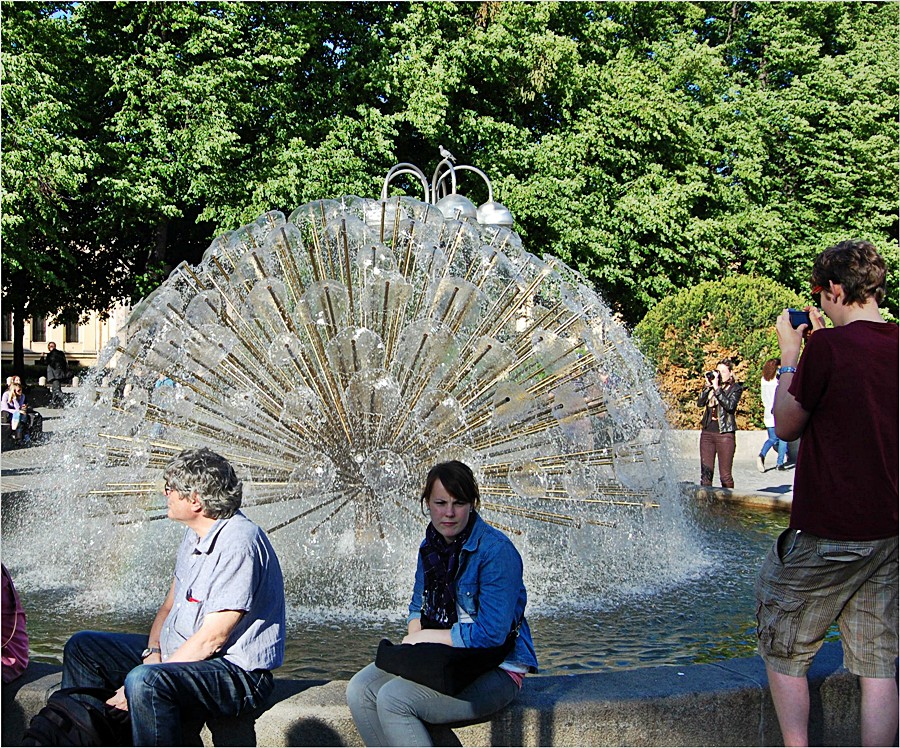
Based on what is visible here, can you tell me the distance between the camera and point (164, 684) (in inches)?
118

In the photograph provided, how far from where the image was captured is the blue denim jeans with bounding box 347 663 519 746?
10.1 ft

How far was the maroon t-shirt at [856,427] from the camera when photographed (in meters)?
3.02

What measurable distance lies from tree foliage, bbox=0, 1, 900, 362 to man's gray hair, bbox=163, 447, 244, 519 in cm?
1548

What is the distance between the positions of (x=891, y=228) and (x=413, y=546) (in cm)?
2260

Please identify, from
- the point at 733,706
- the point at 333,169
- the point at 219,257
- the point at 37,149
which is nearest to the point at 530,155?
the point at 333,169

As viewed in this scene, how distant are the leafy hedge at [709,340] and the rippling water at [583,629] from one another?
10085 mm

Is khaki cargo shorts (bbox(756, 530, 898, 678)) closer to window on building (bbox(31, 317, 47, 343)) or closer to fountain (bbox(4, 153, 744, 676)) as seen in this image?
fountain (bbox(4, 153, 744, 676))

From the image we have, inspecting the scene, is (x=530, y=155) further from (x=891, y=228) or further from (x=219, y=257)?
(x=219, y=257)

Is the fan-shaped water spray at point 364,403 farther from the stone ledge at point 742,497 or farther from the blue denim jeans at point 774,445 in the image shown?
the blue denim jeans at point 774,445

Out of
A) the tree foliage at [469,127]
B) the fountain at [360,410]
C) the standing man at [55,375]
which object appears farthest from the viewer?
the standing man at [55,375]

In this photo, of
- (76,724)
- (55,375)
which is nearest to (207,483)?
(76,724)

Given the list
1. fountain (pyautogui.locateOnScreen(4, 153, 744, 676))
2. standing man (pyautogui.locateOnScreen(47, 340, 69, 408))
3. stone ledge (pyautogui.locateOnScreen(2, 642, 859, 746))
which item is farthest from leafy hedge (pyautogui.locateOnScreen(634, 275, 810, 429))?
standing man (pyautogui.locateOnScreen(47, 340, 69, 408))

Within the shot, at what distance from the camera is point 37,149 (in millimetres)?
17562

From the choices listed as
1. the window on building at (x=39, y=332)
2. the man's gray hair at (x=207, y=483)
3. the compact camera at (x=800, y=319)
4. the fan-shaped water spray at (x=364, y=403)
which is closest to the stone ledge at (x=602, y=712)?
the man's gray hair at (x=207, y=483)
